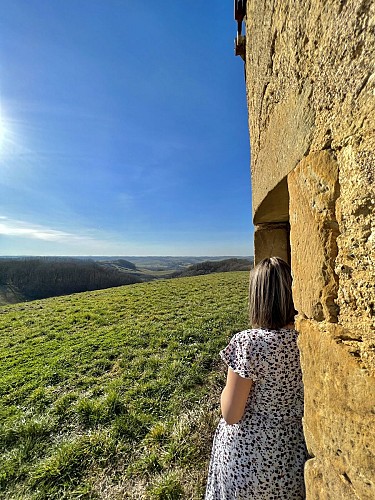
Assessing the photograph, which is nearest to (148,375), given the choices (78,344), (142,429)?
(142,429)

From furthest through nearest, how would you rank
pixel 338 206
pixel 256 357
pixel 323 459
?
pixel 256 357
pixel 323 459
pixel 338 206

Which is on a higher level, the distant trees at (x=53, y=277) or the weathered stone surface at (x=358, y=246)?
the weathered stone surface at (x=358, y=246)

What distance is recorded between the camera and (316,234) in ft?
3.37

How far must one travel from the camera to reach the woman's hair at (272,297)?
164 cm

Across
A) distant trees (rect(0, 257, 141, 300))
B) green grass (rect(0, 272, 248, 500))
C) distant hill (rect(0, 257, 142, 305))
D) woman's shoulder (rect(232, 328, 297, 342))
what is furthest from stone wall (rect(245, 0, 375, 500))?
distant trees (rect(0, 257, 141, 300))

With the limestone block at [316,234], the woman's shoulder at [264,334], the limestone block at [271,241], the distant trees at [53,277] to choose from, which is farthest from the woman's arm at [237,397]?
the distant trees at [53,277]

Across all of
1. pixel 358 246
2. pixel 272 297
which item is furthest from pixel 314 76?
pixel 272 297

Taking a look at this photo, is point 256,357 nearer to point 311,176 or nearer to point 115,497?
point 311,176

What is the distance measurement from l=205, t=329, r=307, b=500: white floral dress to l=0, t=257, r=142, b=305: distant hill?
36828 millimetres

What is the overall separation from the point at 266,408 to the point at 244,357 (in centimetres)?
34

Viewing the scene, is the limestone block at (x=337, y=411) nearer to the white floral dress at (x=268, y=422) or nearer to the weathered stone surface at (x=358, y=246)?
the weathered stone surface at (x=358, y=246)

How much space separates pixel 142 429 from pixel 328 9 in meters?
4.59

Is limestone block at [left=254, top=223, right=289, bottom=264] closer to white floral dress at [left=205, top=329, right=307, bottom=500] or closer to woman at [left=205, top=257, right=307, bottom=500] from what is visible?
woman at [left=205, top=257, right=307, bottom=500]

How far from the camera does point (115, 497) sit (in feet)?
9.61
